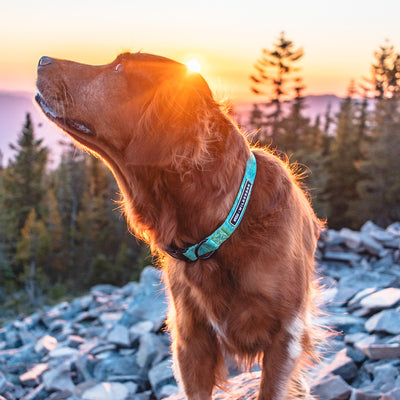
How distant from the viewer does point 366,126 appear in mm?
54219

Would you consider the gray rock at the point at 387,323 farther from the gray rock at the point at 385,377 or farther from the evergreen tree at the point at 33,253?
the evergreen tree at the point at 33,253

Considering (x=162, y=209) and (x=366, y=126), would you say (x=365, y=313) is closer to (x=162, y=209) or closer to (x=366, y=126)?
(x=162, y=209)

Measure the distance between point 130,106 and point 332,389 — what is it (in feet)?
9.64

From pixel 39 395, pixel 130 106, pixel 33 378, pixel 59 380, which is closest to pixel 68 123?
pixel 130 106

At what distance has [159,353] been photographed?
19.5 ft

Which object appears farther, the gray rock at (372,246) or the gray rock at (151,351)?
the gray rock at (372,246)

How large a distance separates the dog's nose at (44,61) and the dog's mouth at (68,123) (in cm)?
18

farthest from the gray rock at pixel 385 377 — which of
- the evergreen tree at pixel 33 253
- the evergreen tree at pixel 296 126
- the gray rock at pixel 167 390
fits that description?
the evergreen tree at pixel 33 253

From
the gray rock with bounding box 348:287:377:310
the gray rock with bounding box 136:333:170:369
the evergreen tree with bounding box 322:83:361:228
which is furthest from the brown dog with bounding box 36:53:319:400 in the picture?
the evergreen tree with bounding box 322:83:361:228

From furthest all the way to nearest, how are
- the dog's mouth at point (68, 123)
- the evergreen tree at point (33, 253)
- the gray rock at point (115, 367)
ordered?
the evergreen tree at point (33, 253) → the gray rock at point (115, 367) → the dog's mouth at point (68, 123)

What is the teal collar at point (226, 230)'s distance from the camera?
8.21ft

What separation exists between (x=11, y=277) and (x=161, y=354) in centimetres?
5713

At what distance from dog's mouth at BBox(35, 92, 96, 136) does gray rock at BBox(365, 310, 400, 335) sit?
3.98 meters

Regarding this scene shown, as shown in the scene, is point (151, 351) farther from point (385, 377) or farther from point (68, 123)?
point (68, 123)
